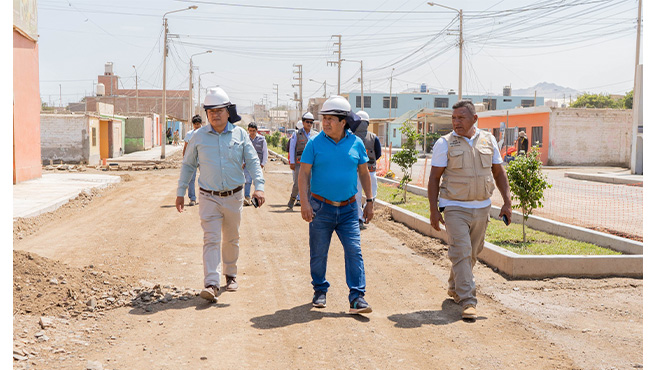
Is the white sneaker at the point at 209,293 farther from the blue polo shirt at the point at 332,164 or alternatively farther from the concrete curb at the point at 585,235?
the concrete curb at the point at 585,235

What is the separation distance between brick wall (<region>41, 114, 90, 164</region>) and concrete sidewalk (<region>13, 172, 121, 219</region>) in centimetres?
1013

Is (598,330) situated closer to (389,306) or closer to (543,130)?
(389,306)

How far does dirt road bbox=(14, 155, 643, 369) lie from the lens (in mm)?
4766

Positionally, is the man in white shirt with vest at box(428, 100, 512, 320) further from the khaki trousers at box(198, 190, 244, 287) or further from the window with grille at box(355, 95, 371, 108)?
the window with grille at box(355, 95, 371, 108)

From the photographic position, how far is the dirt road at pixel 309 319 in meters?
4.77

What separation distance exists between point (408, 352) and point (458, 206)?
5.47 ft

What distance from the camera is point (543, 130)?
3725 cm

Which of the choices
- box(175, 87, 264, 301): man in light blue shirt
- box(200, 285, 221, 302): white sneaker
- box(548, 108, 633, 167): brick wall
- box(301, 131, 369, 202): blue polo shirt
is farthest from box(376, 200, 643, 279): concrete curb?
box(548, 108, 633, 167): brick wall

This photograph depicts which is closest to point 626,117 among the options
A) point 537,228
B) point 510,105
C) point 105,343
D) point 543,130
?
point 543,130

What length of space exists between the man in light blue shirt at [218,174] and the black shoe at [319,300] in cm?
98

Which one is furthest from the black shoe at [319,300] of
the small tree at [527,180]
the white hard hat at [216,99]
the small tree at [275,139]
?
the small tree at [275,139]

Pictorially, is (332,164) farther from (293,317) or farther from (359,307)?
(293,317)

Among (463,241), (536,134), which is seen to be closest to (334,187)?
(463,241)

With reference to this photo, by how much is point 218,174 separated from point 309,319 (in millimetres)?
1741
